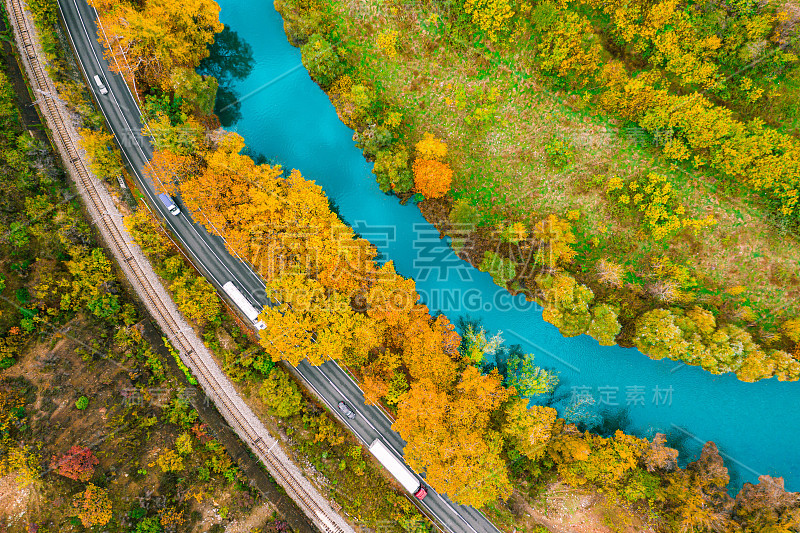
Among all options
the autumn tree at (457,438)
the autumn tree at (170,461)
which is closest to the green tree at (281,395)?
the autumn tree at (170,461)

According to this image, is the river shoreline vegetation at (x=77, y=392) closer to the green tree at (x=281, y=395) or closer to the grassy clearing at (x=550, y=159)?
the green tree at (x=281, y=395)

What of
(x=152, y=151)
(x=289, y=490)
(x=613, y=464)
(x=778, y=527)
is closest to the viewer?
(x=778, y=527)

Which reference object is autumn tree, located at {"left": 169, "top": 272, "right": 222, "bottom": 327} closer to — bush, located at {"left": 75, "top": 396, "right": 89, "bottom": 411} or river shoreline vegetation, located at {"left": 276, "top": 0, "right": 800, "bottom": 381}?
bush, located at {"left": 75, "top": 396, "right": 89, "bottom": 411}

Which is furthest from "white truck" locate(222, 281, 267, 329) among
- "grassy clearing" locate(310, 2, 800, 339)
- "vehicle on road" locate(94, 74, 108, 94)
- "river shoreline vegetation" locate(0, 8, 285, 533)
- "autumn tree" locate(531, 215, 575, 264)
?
"autumn tree" locate(531, 215, 575, 264)

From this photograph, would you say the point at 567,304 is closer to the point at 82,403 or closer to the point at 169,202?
the point at 169,202

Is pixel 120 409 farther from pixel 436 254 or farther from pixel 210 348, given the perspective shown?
pixel 436 254

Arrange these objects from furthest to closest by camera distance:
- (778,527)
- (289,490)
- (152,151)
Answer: (152,151) < (289,490) < (778,527)

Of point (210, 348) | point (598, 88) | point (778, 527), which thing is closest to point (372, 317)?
point (210, 348)

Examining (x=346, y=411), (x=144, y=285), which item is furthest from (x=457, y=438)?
(x=144, y=285)
